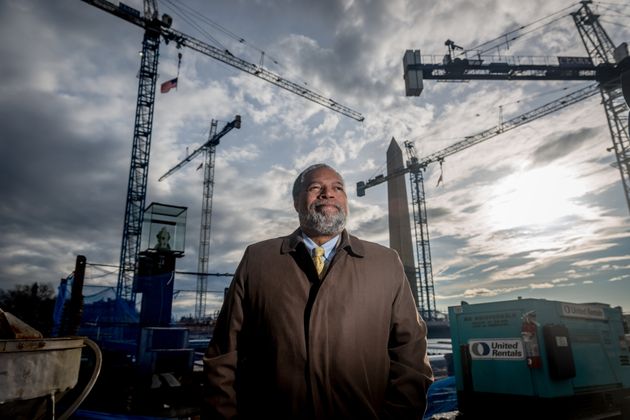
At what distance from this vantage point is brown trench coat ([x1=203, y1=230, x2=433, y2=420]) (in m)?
1.57

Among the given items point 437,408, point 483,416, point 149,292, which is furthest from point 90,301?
point 483,416

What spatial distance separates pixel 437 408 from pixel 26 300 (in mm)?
30969

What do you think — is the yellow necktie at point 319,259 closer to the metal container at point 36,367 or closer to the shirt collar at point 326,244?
the shirt collar at point 326,244

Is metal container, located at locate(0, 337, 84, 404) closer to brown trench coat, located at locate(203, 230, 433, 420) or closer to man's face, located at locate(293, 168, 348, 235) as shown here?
brown trench coat, located at locate(203, 230, 433, 420)

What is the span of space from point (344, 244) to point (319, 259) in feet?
0.56

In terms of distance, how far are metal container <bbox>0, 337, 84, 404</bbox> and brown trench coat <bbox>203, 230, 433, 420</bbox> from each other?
1.65 meters

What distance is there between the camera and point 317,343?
1.61m

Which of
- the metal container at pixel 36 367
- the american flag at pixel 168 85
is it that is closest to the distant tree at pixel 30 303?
the metal container at pixel 36 367

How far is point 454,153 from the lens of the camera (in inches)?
2101

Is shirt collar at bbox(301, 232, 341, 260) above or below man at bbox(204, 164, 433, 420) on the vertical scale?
above

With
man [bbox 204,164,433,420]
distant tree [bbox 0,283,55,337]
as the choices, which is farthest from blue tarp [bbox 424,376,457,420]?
distant tree [bbox 0,283,55,337]

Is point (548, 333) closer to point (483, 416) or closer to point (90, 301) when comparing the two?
point (483, 416)

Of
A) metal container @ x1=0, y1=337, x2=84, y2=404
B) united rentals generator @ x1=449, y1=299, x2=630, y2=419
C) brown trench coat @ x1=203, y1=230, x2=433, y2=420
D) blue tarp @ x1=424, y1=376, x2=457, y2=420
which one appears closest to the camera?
brown trench coat @ x1=203, y1=230, x2=433, y2=420

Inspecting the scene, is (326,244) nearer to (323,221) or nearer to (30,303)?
(323,221)
